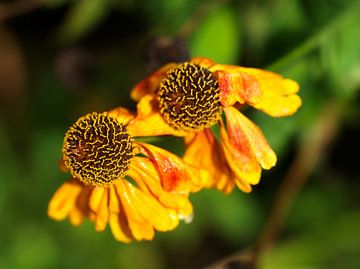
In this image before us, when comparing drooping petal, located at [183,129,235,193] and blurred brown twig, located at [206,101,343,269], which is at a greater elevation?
drooping petal, located at [183,129,235,193]

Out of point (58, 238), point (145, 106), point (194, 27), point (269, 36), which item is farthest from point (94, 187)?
point (58, 238)

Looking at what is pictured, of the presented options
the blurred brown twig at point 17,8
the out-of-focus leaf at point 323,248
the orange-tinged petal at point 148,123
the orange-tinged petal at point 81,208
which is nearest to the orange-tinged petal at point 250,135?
the orange-tinged petal at point 148,123

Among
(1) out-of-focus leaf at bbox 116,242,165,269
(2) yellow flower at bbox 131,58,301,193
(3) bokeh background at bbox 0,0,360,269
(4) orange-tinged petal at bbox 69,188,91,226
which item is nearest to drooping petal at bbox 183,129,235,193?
(2) yellow flower at bbox 131,58,301,193

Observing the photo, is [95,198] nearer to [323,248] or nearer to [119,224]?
[119,224]

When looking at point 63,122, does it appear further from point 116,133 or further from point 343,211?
point 116,133

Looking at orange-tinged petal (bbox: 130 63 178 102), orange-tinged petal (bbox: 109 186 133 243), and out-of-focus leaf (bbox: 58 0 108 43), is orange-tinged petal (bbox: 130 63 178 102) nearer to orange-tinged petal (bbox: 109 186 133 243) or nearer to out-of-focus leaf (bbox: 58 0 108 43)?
orange-tinged petal (bbox: 109 186 133 243)

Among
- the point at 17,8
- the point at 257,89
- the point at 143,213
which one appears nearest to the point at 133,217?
the point at 143,213
